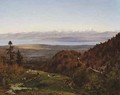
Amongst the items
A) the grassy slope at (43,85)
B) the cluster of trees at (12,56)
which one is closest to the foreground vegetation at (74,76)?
the grassy slope at (43,85)

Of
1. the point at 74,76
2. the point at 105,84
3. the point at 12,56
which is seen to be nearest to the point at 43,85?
the point at 74,76

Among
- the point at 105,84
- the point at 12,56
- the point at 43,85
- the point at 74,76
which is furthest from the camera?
the point at 12,56

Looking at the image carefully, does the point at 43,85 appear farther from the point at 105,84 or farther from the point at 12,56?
the point at 12,56

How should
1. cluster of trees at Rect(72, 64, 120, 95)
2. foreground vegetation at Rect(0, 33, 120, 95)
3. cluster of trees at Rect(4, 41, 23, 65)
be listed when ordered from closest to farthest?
cluster of trees at Rect(72, 64, 120, 95), foreground vegetation at Rect(0, 33, 120, 95), cluster of trees at Rect(4, 41, 23, 65)

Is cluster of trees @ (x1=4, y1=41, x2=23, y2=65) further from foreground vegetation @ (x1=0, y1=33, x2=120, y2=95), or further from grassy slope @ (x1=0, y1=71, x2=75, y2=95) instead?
grassy slope @ (x1=0, y1=71, x2=75, y2=95)

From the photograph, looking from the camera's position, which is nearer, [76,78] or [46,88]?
[46,88]

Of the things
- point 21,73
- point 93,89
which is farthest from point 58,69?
point 93,89

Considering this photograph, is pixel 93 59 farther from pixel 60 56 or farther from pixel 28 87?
pixel 28 87

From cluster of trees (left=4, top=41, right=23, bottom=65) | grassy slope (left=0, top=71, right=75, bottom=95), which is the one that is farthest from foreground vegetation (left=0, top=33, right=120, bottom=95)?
cluster of trees (left=4, top=41, right=23, bottom=65)

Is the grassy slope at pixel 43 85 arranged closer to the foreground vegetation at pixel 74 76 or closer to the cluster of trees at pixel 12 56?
the foreground vegetation at pixel 74 76

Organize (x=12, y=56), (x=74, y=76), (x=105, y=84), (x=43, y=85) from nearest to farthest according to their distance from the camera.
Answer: (x=105, y=84) < (x=43, y=85) < (x=74, y=76) < (x=12, y=56)

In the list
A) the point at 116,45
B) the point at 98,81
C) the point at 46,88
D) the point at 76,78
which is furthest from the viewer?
the point at 116,45
